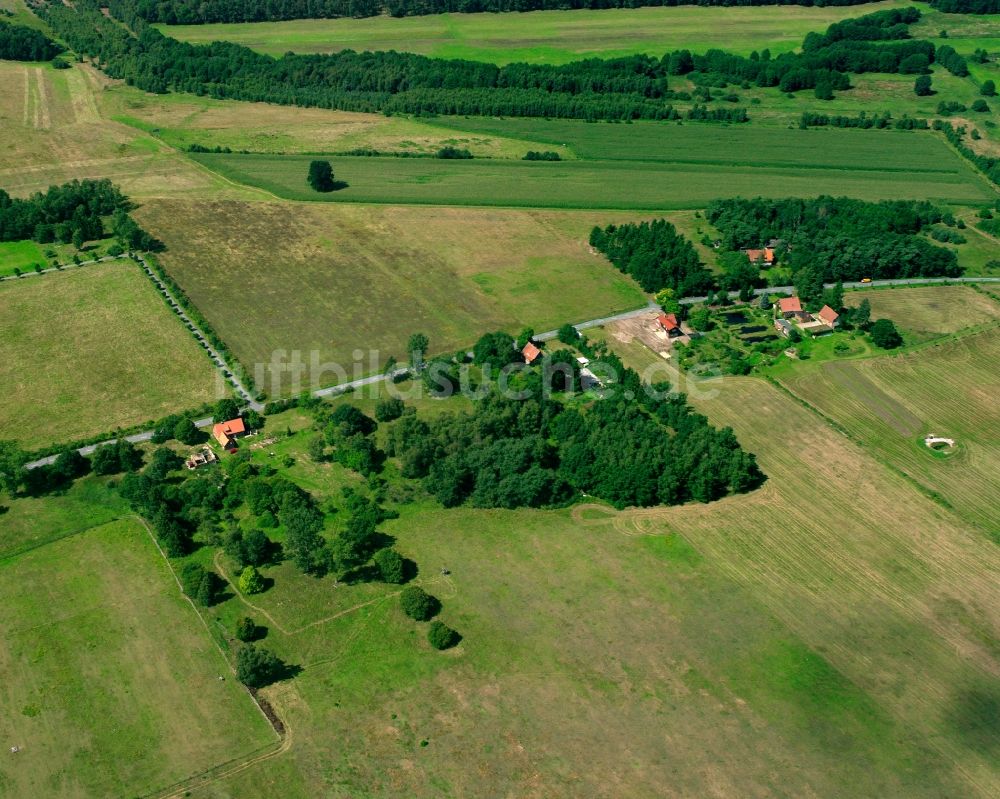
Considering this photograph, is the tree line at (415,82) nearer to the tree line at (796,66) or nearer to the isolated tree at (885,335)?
the tree line at (796,66)

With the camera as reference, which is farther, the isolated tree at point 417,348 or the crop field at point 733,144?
the crop field at point 733,144

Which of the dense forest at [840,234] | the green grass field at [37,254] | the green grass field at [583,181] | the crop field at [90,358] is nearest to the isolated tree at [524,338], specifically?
Result: the crop field at [90,358]

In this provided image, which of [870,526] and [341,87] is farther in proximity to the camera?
[341,87]

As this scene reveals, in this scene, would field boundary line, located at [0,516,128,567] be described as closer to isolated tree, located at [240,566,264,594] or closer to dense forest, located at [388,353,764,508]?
isolated tree, located at [240,566,264,594]

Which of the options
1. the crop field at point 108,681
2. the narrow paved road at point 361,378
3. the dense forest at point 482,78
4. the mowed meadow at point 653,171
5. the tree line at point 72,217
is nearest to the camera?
the crop field at point 108,681

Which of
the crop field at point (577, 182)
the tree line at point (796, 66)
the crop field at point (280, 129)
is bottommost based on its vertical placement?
the crop field at point (577, 182)

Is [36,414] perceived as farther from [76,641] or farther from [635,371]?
[635,371]

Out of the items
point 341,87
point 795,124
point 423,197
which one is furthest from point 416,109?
point 795,124
